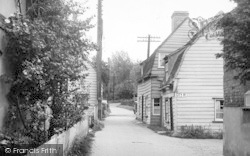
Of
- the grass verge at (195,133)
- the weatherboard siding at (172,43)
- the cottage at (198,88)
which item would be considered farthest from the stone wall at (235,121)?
the weatherboard siding at (172,43)

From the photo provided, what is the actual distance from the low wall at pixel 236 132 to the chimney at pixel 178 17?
20.3 metres

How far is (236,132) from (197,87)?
10687 millimetres

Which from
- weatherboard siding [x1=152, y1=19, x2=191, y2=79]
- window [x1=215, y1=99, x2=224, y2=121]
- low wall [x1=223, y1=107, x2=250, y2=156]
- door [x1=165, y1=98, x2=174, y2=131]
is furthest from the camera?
weatherboard siding [x1=152, y1=19, x2=191, y2=79]

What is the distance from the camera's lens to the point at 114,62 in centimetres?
10456

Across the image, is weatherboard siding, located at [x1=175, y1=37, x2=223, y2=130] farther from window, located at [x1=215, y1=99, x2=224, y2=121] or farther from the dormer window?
the dormer window

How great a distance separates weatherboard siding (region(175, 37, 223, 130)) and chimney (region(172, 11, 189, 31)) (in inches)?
397

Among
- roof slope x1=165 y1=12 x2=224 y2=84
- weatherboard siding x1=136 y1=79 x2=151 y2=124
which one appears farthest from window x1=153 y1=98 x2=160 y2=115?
roof slope x1=165 y1=12 x2=224 y2=84

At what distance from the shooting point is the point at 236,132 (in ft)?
34.6

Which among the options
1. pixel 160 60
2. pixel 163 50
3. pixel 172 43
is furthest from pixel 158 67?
pixel 172 43

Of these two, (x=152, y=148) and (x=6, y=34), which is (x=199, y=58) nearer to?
(x=152, y=148)

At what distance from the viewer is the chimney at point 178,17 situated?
101 feet

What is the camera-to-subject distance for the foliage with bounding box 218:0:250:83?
6.09m

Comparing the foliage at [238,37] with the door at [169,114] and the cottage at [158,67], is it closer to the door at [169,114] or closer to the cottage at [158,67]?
the door at [169,114]

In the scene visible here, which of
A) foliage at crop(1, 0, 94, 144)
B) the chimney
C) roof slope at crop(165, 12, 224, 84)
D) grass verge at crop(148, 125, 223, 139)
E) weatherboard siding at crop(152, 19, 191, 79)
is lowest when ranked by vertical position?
grass verge at crop(148, 125, 223, 139)
